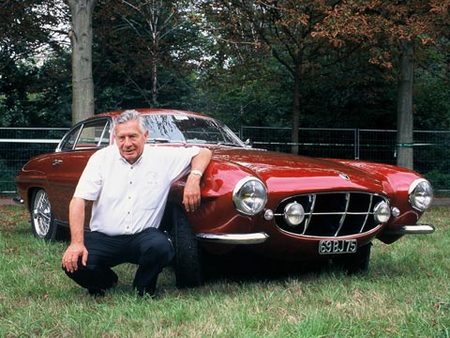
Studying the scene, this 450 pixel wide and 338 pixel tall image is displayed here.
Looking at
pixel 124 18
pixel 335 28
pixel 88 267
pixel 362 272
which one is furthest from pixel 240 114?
pixel 88 267

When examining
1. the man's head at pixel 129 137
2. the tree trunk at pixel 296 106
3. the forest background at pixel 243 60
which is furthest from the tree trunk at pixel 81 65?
the man's head at pixel 129 137

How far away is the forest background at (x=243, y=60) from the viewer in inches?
463

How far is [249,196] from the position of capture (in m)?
4.29

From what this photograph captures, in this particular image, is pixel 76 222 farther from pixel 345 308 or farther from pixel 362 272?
pixel 362 272

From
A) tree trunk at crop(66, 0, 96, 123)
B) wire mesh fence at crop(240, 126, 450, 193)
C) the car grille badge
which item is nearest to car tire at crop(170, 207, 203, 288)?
the car grille badge

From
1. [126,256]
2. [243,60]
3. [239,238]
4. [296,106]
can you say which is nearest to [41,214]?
[126,256]

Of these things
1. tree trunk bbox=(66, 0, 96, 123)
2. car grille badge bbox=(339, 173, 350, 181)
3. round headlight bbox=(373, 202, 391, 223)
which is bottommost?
round headlight bbox=(373, 202, 391, 223)

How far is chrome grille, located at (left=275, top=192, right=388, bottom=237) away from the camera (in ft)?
15.0

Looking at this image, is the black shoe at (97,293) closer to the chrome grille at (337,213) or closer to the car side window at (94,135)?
the chrome grille at (337,213)

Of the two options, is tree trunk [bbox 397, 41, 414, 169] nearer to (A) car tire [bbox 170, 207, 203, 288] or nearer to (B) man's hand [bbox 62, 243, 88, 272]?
(A) car tire [bbox 170, 207, 203, 288]

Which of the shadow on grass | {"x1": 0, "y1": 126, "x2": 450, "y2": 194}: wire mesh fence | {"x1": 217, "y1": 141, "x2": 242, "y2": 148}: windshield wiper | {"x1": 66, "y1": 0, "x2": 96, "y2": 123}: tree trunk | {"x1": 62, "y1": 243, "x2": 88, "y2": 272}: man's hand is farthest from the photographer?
{"x1": 0, "y1": 126, "x2": 450, "y2": 194}: wire mesh fence

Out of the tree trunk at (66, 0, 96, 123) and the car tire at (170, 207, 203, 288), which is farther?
the tree trunk at (66, 0, 96, 123)

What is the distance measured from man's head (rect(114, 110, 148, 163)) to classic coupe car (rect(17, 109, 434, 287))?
407mm

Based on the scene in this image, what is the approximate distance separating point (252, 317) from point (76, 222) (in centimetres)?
128
